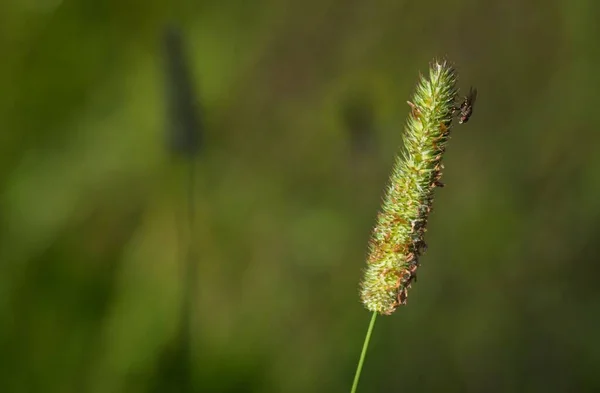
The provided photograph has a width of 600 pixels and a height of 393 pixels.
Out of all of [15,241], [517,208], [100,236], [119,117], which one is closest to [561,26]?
[517,208]

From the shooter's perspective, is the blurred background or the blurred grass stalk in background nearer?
the blurred grass stalk in background

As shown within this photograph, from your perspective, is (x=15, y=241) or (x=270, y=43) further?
(x=270, y=43)

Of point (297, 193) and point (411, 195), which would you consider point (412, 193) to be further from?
point (297, 193)

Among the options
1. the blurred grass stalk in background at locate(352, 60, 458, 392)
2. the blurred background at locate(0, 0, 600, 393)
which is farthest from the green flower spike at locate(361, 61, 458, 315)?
the blurred background at locate(0, 0, 600, 393)

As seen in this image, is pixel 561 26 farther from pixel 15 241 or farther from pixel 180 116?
pixel 15 241

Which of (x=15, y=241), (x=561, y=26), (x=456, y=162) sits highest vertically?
(x=561, y=26)

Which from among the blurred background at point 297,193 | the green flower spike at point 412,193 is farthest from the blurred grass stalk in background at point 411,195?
the blurred background at point 297,193

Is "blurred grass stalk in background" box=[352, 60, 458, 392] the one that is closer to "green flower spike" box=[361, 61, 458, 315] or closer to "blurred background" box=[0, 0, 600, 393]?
"green flower spike" box=[361, 61, 458, 315]
